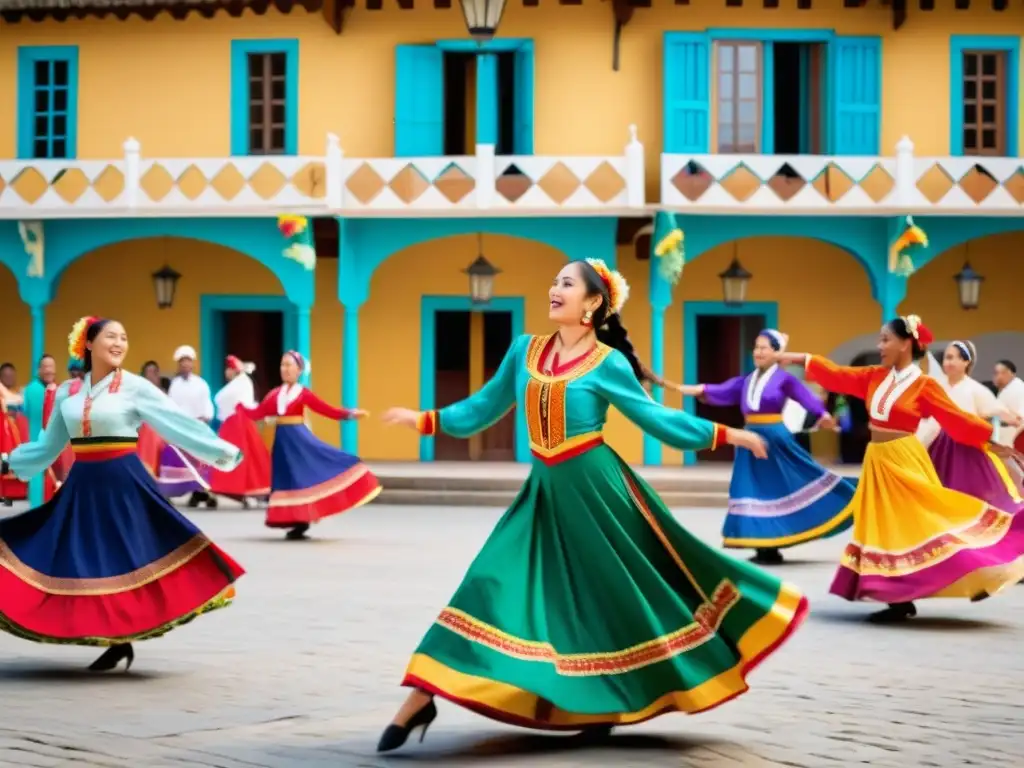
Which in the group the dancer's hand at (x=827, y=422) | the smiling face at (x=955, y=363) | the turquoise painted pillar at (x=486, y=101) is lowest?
the dancer's hand at (x=827, y=422)

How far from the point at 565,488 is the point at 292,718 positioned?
55.5 inches

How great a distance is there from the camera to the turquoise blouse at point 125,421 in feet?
27.6

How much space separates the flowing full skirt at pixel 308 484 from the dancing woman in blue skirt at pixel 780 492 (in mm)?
3650

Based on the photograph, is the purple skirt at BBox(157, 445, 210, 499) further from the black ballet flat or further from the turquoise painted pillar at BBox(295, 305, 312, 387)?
the black ballet flat

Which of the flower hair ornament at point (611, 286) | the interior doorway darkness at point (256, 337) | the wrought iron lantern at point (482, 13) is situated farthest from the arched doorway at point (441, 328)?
the flower hair ornament at point (611, 286)

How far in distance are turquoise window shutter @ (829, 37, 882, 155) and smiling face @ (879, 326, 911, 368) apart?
14025 millimetres

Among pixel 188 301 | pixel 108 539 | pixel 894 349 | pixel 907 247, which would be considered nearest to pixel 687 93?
pixel 907 247

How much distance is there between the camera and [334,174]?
22.9 metres

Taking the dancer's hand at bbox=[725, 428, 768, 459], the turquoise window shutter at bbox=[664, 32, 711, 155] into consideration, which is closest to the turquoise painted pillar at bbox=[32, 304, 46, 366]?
the turquoise window shutter at bbox=[664, 32, 711, 155]

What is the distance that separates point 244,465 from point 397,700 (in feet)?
40.0

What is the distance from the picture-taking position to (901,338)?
10.2m

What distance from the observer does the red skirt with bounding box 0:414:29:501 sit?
19391 mm

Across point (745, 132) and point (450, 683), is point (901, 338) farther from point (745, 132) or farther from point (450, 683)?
point (745, 132)

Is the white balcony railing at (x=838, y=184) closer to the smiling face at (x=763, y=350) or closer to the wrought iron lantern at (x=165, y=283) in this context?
the wrought iron lantern at (x=165, y=283)
